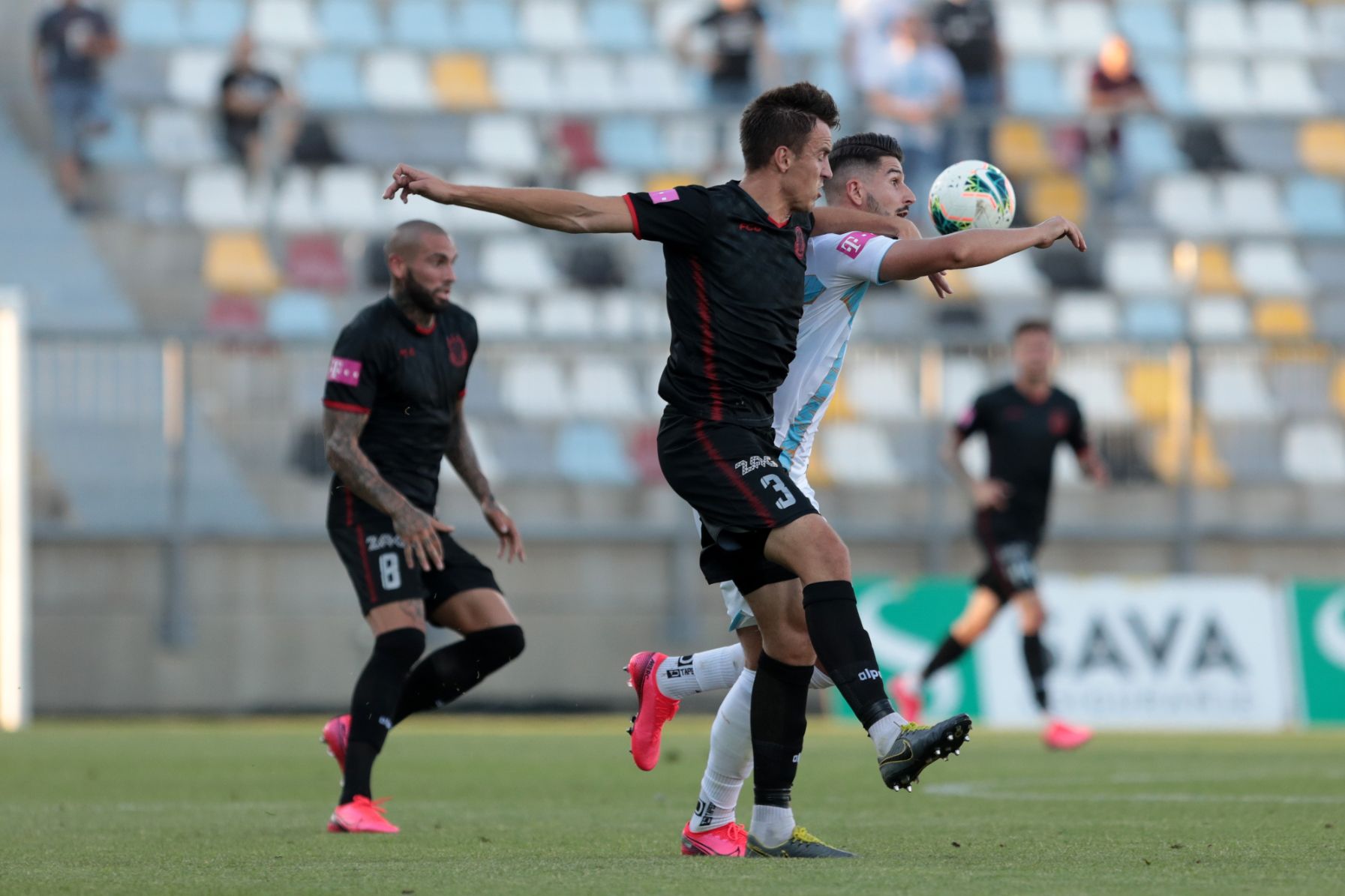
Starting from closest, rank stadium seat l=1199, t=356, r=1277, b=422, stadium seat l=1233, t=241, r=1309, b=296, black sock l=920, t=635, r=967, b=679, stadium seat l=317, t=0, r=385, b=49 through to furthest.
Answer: black sock l=920, t=635, r=967, b=679 < stadium seat l=1199, t=356, r=1277, b=422 < stadium seat l=1233, t=241, r=1309, b=296 < stadium seat l=317, t=0, r=385, b=49

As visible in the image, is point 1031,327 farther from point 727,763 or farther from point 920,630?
point 727,763

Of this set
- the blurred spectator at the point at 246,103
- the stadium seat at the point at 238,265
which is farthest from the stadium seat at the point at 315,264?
the blurred spectator at the point at 246,103

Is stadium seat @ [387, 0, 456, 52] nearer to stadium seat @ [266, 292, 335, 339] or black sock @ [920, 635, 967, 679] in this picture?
stadium seat @ [266, 292, 335, 339]

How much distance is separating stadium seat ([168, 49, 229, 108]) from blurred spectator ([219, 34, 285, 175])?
1.71 m

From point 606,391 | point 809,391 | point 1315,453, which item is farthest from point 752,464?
point 1315,453

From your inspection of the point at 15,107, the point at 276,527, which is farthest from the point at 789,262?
the point at 15,107

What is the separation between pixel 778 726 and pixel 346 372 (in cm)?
252

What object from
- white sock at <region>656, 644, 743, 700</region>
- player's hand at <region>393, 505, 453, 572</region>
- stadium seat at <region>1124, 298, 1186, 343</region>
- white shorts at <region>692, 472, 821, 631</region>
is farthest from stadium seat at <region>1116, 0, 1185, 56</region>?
white shorts at <region>692, 472, 821, 631</region>

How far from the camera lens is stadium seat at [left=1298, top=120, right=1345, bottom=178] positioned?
75.4ft

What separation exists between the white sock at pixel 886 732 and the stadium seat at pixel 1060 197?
15863mm

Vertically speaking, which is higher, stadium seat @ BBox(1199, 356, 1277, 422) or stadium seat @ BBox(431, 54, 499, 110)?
stadium seat @ BBox(431, 54, 499, 110)

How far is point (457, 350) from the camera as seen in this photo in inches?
322

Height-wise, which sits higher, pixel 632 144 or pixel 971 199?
pixel 632 144

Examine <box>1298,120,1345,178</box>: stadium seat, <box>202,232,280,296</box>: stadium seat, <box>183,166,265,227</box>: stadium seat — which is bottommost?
<box>202,232,280,296</box>: stadium seat
